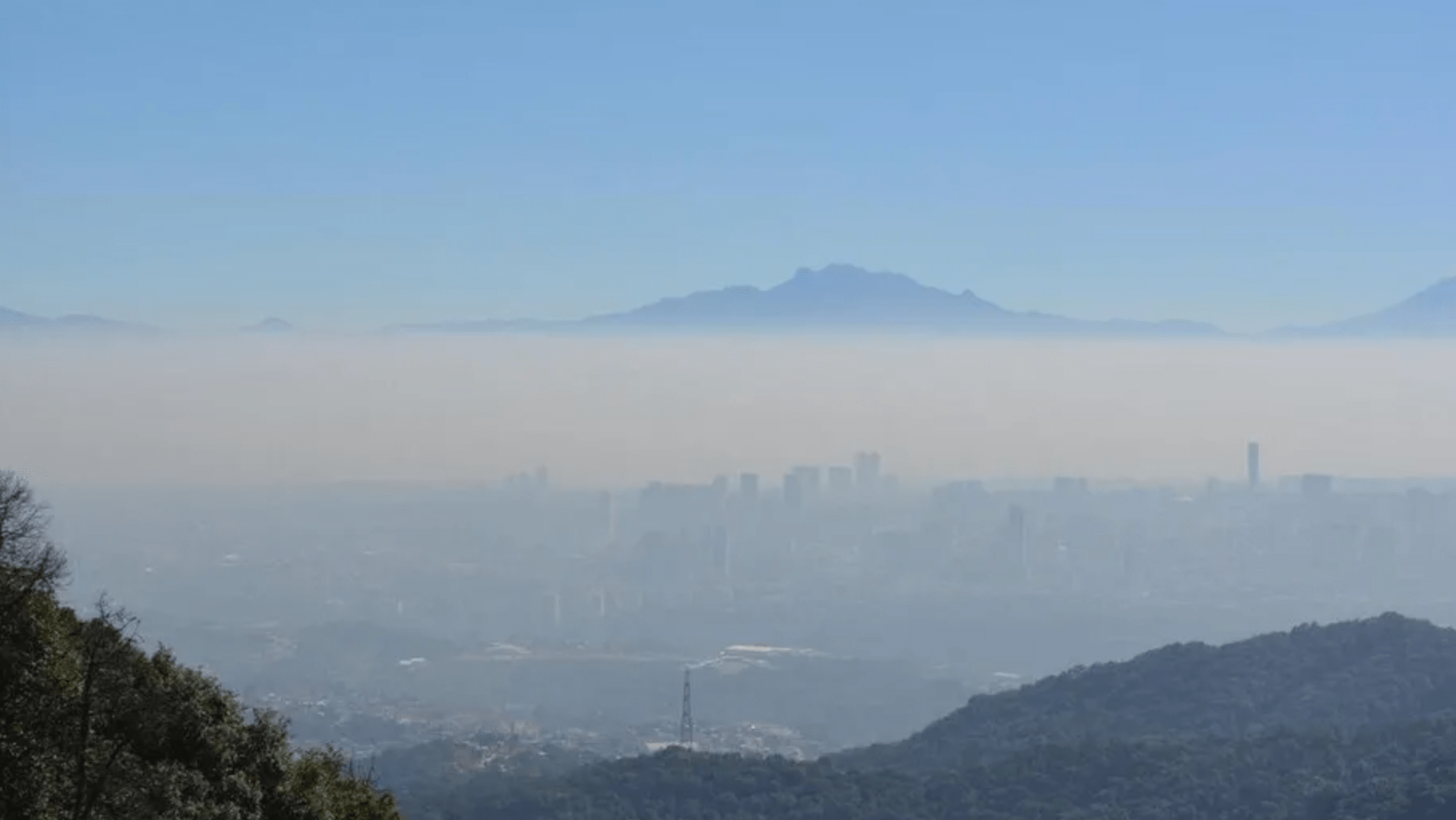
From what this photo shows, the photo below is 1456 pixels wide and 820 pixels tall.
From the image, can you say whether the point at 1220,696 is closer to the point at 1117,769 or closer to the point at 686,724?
the point at 1117,769

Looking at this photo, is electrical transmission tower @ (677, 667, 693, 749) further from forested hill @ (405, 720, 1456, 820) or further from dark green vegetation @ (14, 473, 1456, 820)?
forested hill @ (405, 720, 1456, 820)

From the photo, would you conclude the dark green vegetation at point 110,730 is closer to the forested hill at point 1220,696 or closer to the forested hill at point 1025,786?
the forested hill at point 1025,786

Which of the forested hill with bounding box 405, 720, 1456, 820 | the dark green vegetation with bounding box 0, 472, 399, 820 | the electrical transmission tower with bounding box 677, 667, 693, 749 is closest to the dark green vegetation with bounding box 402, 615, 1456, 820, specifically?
the forested hill with bounding box 405, 720, 1456, 820

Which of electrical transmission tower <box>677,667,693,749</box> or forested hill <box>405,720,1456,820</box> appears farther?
electrical transmission tower <box>677,667,693,749</box>

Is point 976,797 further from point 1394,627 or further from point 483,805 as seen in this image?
point 1394,627

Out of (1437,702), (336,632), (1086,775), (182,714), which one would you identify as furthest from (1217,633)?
(182,714)

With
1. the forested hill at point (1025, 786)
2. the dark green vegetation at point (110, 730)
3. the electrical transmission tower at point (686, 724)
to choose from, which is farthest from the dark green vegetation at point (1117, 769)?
the dark green vegetation at point (110, 730)

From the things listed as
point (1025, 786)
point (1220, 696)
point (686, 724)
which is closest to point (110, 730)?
point (1025, 786)
